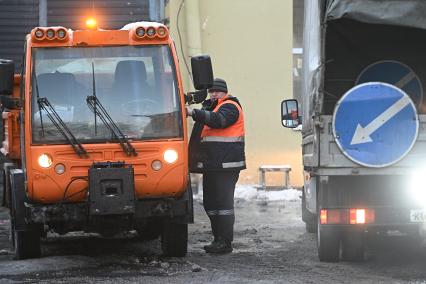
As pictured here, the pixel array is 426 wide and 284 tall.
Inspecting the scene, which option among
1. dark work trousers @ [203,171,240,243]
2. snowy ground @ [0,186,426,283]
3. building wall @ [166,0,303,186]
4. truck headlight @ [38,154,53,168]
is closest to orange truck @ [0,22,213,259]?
truck headlight @ [38,154,53,168]

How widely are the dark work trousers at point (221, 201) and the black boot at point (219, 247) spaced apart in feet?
0.14

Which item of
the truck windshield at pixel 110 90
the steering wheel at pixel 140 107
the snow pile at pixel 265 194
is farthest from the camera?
the snow pile at pixel 265 194

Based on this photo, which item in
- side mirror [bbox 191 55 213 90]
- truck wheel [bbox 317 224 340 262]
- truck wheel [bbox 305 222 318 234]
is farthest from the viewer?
truck wheel [bbox 305 222 318 234]

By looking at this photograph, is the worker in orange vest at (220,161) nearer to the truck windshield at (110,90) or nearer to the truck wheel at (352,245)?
the truck windshield at (110,90)

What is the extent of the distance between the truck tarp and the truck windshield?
1.44m

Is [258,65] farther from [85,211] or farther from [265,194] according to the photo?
[85,211]

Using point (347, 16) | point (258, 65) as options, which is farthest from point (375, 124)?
point (258, 65)

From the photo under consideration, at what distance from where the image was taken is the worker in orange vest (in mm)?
8930

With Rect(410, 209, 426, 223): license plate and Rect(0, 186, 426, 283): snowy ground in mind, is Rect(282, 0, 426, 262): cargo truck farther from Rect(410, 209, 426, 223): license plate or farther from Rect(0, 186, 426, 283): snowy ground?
Rect(0, 186, 426, 283): snowy ground

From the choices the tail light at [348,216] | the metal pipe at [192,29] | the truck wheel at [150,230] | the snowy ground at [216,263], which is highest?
the metal pipe at [192,29]

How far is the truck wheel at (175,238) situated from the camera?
8.38 meters

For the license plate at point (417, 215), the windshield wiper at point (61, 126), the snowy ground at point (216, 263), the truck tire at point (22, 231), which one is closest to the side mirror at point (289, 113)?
the snowy ground at point (216, 263)

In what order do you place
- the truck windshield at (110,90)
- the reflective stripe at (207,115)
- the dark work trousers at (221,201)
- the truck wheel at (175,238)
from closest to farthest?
1. the truck windshield at (110,90)
2. the truck wheel at (175,238)
3. the reflective stripe at (207,115)
4. the dark work trousers at (221,201)

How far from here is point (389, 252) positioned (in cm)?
880
